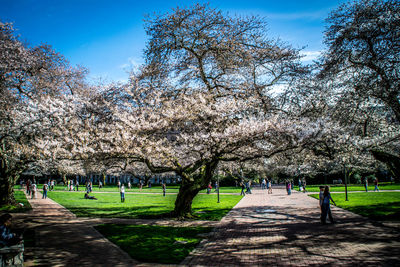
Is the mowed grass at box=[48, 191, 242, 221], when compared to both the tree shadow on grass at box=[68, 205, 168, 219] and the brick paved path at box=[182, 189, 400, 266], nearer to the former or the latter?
the tree shadow on grass at box=[68, 205, 168, 219]

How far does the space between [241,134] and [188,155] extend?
3.35 meters

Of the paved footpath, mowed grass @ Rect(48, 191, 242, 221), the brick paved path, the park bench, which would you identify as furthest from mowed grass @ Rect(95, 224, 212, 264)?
mowed grass @ Rect(48, 191, 242, 221)

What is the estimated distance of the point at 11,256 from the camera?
5.84 m

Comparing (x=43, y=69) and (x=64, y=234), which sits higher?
(x=43, y=69)

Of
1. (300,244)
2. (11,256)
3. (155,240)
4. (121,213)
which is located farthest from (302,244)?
(121,213)

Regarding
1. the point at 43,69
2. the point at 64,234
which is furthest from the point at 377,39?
the point at 43,69

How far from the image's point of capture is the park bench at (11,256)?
5.78m

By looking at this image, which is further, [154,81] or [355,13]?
[154,81]

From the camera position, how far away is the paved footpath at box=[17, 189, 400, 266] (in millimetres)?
6676

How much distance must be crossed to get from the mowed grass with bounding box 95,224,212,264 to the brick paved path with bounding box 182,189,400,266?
499mm

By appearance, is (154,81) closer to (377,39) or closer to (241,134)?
(241,134)

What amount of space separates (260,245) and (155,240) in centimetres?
366

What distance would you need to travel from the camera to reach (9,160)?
1919 cm

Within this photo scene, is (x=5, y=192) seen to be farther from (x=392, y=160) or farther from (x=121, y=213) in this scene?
(x=392, y=160)
